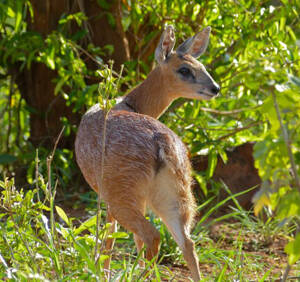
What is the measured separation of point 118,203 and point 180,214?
39 cm

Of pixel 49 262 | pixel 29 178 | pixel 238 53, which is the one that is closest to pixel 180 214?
pixel 49 262

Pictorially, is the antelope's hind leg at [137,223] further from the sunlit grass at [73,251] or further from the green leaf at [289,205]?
the green leaf at [289,205]

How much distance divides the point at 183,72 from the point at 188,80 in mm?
96

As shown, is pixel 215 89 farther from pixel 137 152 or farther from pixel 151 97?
pixel 137 152

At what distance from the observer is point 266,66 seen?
87.3 inches

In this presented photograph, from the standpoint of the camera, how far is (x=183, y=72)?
543 centimetres

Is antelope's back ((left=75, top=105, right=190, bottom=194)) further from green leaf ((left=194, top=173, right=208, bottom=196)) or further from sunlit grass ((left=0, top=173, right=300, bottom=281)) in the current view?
green leaf ((left=194, top=173, right=208, bottom=196))

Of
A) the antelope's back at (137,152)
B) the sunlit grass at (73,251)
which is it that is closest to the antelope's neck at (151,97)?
the sunlit grass at (73,251)

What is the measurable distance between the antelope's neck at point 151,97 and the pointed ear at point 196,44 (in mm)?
373

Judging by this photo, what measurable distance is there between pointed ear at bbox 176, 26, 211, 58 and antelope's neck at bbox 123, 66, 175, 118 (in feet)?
1.22

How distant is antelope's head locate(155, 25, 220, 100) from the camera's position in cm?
535

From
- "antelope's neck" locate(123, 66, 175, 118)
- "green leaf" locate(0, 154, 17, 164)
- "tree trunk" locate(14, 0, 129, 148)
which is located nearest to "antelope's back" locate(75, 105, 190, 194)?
"antelope's neck" locate(123, 66, 175, 118)

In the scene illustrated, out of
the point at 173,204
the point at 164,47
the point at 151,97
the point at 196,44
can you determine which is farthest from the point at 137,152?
the point at 196,44

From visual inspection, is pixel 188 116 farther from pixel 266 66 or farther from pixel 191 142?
pixel 266 66
